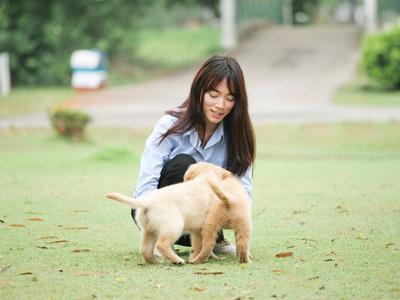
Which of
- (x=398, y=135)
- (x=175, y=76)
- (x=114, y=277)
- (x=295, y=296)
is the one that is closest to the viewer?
(x=295, y=296)

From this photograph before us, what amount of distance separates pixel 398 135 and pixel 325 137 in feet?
5.03

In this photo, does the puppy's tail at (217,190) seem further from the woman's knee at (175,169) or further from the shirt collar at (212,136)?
the shirt collar at (212,136)

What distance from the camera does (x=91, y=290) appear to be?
3256mm

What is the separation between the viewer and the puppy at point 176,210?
3.66 meters

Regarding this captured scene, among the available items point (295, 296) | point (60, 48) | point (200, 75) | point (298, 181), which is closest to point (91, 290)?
point (295, 296)

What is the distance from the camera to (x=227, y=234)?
5.33 meters

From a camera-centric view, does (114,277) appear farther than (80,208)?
No

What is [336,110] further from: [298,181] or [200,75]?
[200,75]

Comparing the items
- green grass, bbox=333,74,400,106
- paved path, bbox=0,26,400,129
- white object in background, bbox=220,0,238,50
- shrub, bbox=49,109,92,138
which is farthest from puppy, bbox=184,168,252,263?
white object in background, bbox=220,0,238,50

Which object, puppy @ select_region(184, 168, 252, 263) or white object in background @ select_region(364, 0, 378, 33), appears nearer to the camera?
puppy @ select_region(184, 168, 252, 263)

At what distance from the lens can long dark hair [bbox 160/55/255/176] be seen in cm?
420

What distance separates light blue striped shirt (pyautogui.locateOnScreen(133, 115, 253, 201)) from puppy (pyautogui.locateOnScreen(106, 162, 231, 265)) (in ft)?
1.12

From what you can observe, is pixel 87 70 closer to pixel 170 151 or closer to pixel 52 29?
pixel 52 29

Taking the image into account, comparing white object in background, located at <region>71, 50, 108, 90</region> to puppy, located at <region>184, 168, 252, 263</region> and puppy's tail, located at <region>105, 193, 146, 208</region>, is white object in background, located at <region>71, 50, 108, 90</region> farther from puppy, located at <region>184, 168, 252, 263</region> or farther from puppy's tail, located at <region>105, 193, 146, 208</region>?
puppy's tail, located at <region>105, 193, 146, 208</region>
